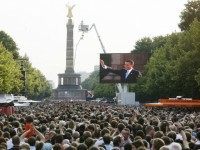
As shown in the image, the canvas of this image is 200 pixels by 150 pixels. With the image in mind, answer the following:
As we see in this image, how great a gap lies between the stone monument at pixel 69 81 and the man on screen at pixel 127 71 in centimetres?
9086

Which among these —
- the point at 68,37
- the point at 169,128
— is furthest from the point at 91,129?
the point at 68,37

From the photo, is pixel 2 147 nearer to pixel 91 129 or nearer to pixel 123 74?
pixel 91 129

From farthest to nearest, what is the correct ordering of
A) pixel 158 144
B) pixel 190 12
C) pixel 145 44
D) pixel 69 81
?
pixel 69 81
pixel 145 44
pixel 190 12
pixel 158 144

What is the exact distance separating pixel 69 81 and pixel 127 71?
100642mm

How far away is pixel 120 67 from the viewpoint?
3750 inches

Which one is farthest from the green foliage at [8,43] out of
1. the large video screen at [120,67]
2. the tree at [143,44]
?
the large video screen at [120,67]

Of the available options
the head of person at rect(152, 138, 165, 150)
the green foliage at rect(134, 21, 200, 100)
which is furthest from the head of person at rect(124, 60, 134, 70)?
the head of person at rect(152, 138, 165, 150)

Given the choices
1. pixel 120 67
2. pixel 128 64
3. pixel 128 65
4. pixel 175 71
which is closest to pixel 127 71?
pixel 128 65

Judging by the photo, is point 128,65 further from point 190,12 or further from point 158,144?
point 158,144

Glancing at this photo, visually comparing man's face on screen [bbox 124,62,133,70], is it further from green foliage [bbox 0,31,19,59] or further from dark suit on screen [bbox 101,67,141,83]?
green foliage [bbox 0,31,19,59]

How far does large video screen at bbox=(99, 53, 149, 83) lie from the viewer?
310 feet

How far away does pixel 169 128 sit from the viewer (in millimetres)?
21344

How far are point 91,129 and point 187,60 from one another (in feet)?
185

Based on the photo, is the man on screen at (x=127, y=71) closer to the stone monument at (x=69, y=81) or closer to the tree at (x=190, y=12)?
the tree at (x=190, y=12)
